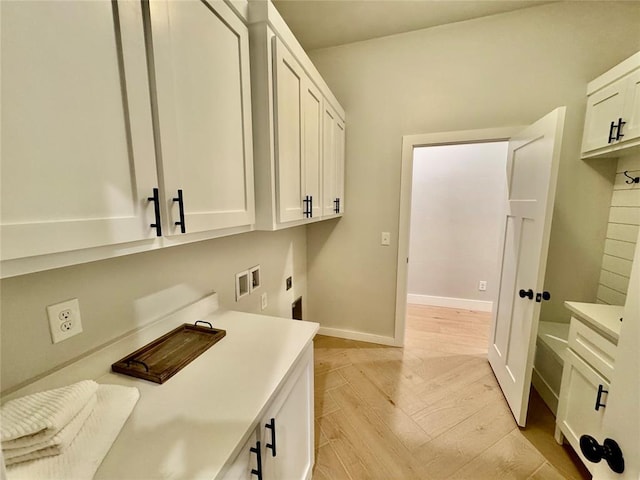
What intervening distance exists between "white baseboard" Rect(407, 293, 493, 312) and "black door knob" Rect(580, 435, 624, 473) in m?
3.30

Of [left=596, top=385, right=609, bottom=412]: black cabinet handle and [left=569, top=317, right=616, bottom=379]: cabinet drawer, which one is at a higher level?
[left=569, top=317, right=616, bottom=379]: cabinet drawer

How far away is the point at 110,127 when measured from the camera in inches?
24.5

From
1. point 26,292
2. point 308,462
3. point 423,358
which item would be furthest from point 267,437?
point 423,358

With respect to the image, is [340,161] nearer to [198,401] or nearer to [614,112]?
[614,112]

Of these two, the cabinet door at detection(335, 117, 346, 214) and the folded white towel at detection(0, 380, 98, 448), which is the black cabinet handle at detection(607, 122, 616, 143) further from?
the folded white towel at detection(0, 380, 98, 448)

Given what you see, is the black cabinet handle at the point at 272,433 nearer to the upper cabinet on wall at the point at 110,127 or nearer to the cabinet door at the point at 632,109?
the upper cabinet on wall at the point at 110,127

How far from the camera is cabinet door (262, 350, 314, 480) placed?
34.0 inches

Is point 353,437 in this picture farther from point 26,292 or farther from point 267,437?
point 26,292

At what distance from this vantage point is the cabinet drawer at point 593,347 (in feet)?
4.05

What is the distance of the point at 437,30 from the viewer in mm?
2141

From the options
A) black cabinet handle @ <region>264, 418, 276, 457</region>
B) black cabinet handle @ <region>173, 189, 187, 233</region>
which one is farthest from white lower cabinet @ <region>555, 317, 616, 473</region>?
black cabinet handle @ <region>173, 189, 187, 233</region>

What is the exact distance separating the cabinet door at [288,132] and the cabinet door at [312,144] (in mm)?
76

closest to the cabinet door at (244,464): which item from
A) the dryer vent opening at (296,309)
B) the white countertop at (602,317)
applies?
the white countertop at (602,317)

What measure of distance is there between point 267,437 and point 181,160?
0.90 meters
